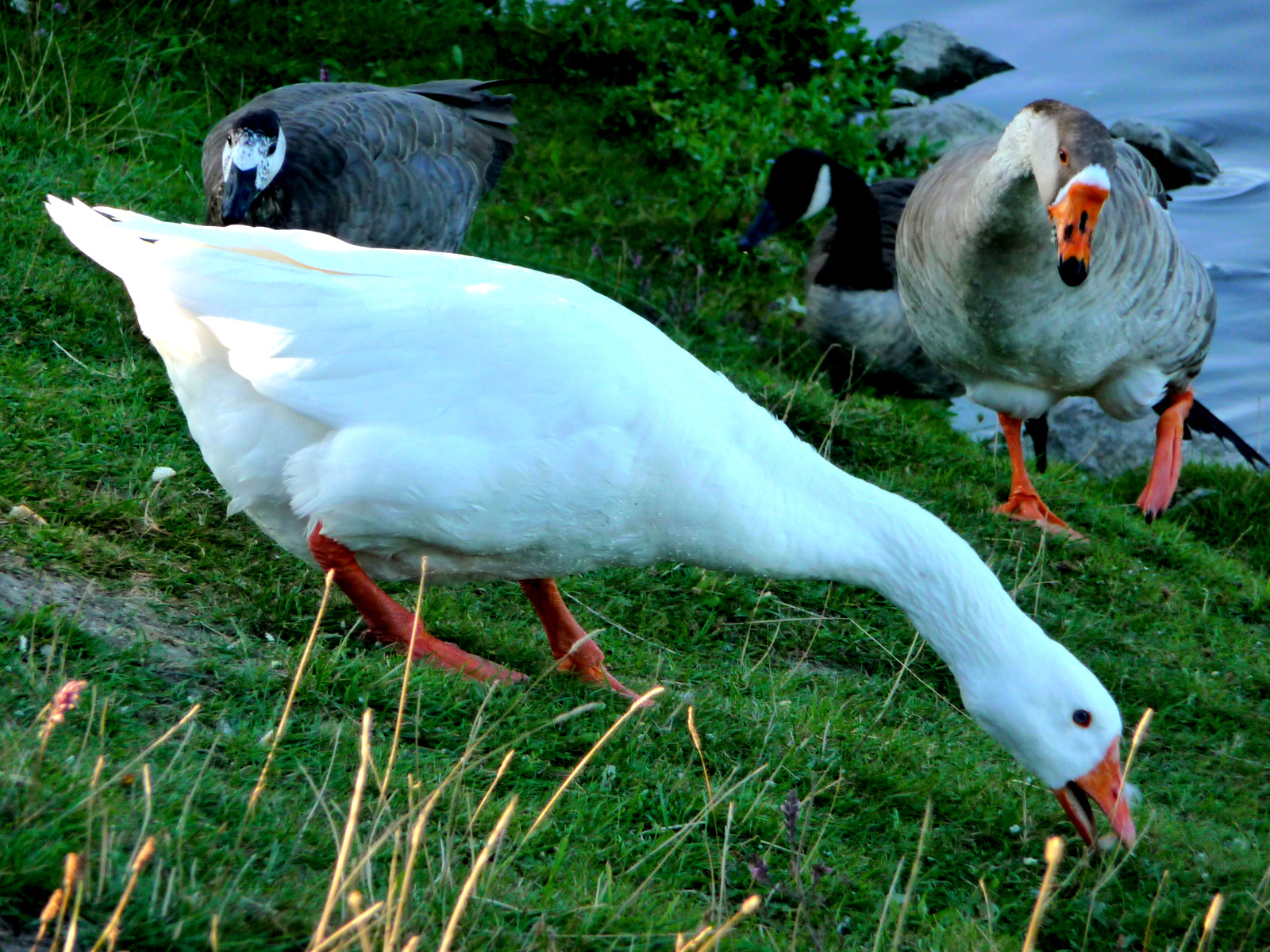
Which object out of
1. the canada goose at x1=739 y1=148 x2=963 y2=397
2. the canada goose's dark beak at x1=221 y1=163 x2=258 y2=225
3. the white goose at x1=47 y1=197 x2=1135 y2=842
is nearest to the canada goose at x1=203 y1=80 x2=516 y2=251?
the canada goose's dark beak at x1=221 y1=163 x2=258 y2=225

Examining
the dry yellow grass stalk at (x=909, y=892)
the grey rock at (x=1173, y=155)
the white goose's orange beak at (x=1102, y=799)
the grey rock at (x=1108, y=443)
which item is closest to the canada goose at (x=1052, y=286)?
the grey rock at (x=1108, y=443)

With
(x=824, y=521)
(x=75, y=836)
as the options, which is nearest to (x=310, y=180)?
(x=824, y=521)

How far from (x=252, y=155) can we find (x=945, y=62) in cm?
914

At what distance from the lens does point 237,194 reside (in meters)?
5.62

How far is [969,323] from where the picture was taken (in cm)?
617

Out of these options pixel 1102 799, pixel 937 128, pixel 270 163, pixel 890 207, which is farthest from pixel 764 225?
pixel 1102 799

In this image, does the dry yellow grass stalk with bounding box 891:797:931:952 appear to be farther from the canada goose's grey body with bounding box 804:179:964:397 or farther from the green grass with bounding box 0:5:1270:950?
the canada goose's grey body with bounding box 804:179:964:397

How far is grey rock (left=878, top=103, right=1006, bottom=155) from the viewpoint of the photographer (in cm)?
1078

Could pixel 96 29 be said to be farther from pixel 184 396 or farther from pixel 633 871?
pixel 633 871

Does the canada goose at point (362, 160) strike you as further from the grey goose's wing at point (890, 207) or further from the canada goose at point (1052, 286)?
the grey goose's wing at point (890, 207)

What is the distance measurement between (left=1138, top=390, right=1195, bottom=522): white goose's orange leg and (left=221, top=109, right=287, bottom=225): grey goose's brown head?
15.2 ft

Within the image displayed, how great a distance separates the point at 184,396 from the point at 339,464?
0.73 metres

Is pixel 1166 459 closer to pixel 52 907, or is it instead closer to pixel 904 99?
pixel 52 907

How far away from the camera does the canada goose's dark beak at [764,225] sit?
8.01 metres
